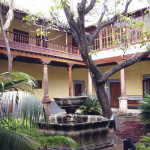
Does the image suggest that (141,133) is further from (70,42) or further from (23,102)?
(70,42)

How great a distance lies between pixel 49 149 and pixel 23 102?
7.50 ft

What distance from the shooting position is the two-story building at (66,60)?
439 inches

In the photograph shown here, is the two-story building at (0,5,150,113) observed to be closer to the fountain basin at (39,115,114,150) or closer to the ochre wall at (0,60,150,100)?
the ochre wall at (0,60,150,100)

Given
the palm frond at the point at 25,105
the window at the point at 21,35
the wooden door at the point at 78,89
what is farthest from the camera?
the wooden door at the point at 78,89

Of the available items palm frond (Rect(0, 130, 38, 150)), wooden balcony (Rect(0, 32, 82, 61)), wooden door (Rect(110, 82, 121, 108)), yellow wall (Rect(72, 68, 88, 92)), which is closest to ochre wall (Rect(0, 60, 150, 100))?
wooden door (Rect(110, 82, 121, 108))

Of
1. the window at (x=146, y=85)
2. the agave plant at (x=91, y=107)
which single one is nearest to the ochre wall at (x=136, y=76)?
the window at (x=146, y=85)

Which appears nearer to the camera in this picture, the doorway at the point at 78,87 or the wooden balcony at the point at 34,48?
the wooden balcony at the point at 34,48

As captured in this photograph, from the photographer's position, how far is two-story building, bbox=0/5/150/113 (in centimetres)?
1116

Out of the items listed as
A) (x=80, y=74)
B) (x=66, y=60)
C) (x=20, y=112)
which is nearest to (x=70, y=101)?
(x=20, y=112)

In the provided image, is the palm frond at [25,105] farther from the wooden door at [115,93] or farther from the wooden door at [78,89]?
the wooden door at [78,89]

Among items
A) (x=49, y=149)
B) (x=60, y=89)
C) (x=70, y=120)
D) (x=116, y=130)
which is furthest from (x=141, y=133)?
(x=60, y=89)

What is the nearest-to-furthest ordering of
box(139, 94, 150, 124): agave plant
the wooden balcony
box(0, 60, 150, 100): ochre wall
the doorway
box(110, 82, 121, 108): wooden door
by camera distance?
box(139, 94, 150, 124): agave plant, the wooden balcony, box(0, 60, 150, 100): ochre wall, box(110, 82, 121, 108): wooden door, the doorway

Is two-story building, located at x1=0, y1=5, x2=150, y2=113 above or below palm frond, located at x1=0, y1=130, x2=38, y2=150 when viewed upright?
above

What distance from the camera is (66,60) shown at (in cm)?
1278
